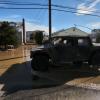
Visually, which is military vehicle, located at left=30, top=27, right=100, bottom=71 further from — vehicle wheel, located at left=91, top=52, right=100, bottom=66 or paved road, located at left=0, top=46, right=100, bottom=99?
paved road, located at left=0, top=46, right=100, bottom=99

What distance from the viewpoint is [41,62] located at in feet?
56.4

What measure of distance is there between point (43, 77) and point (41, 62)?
1.06m

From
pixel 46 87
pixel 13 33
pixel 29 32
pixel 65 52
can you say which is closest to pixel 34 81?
pixel 46 87

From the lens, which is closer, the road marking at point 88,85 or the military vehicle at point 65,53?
the road marking at point 88,85

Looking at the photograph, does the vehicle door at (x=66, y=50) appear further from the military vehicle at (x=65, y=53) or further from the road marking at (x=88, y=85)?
the road marking at (x=88, y=85)

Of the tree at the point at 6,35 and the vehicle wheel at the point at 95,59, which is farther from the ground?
the tree at the point at 6,35

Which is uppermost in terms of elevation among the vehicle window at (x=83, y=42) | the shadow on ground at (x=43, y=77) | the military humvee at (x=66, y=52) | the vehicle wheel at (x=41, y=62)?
the vehicle window at (x=83, y=42)

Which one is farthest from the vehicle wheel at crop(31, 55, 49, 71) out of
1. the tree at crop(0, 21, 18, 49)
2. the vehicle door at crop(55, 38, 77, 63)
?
the tree at crop(0, 21, 18, 49)

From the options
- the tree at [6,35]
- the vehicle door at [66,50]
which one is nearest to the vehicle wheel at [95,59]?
the vehicle door at [66,50]

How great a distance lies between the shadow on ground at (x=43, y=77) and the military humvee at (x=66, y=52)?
1.80 ft

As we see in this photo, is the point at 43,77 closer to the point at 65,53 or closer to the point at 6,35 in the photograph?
the point at 65,53

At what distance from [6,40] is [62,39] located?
34.6 meters

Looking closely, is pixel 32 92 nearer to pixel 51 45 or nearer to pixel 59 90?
pixel 59 90

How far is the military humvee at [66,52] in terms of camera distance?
56.6ft
